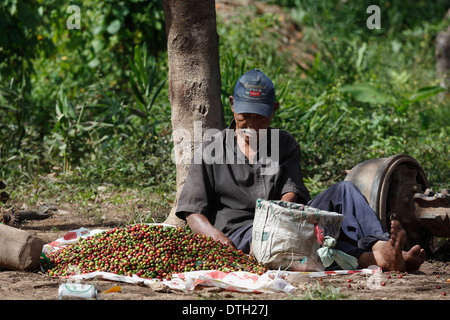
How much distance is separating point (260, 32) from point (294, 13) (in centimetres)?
213

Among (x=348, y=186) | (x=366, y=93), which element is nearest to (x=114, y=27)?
(x=366, y=93)

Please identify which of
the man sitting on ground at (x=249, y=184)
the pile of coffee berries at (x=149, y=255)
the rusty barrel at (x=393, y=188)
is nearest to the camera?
the pile of coffee berries at (x=149, y=255)

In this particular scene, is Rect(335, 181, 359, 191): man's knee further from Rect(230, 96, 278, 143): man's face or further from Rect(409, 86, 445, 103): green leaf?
Rect(409, 86, 445, 103): green leaf

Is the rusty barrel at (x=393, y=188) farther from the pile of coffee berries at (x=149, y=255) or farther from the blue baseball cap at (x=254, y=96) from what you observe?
the pile of coffee berries at (x=149, y=255)

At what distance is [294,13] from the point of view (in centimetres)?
1156

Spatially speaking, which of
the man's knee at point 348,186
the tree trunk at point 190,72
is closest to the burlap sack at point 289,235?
the man's knee at point 348,186

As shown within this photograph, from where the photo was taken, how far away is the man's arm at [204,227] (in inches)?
154

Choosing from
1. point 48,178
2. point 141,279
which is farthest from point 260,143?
point 48,178

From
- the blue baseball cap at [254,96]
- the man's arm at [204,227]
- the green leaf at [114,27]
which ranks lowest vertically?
the man's arm at [204,227]

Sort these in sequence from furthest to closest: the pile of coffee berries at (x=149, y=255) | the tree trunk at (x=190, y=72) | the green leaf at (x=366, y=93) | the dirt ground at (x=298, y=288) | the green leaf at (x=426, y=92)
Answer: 1. the green leaf at (x=426, y=92)
2. the green leaf at (x=366, y=93)
3. the tree trunk at (x=190, y=72)
4. the pile of coffee berries at (x=149, y=255)
5. the dirt ground at (x=298, y=288)

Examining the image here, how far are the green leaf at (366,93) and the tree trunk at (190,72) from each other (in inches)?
130

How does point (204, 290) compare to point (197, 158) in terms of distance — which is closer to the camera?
point (204, 290)

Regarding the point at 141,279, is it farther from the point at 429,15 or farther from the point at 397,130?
the point at 429,15

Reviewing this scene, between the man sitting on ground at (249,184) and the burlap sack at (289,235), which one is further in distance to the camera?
the man sitting on ground at (249,184)
